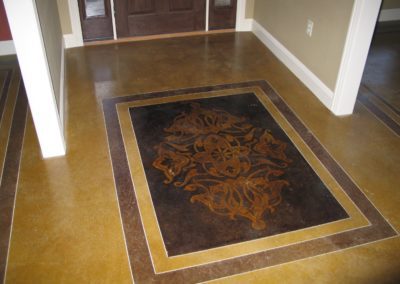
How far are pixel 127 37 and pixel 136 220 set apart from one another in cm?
273

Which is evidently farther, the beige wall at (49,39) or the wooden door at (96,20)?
the wooden door at (96,20)

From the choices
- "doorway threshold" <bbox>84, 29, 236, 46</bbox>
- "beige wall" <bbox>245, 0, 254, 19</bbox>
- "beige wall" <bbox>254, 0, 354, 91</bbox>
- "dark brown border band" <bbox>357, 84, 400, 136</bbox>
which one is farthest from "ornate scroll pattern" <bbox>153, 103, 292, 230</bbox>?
"beige wall" <bbox>245, 0, 254, 19</bbox>

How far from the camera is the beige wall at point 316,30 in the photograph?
3.00m

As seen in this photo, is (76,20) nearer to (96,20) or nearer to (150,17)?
(96,20)

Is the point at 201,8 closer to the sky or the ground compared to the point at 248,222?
closer to the sky

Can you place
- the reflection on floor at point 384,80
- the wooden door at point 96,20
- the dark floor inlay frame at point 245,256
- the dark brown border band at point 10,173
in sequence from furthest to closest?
the wooden door at point 96,20, the reflection on floor at point 384,80, the dark brown border band at point 10,173, the dark floor inlay frame at point 245,256

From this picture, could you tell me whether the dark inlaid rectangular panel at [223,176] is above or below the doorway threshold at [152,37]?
below

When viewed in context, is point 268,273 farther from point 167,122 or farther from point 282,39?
point 282,39

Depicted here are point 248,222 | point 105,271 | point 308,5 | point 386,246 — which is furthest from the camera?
point 308,5

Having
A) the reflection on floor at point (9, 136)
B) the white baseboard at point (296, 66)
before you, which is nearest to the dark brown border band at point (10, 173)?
the reflection on floor at point (9, 136)

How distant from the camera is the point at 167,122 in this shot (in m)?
3.08

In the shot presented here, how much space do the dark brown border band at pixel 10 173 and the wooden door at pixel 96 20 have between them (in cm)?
114

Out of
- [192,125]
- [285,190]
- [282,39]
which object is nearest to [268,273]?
[285,190]

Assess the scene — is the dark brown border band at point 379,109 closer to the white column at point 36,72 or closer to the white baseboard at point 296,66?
the white baseboard at point 296,66
